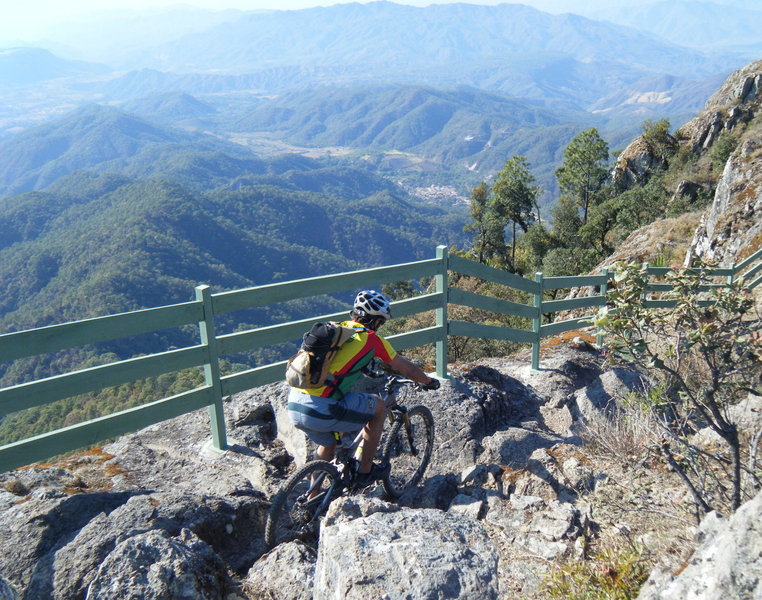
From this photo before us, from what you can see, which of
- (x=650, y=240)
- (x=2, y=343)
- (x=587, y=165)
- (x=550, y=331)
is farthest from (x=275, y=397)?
(x=587, y=165)

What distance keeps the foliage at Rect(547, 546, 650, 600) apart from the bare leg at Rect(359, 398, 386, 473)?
1.61 metres

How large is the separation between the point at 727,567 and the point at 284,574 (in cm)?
236

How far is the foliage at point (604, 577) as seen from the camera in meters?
2.90

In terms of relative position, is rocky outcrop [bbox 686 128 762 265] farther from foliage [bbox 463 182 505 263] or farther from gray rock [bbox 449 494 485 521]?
foliage [bbox 463 182 505 263]

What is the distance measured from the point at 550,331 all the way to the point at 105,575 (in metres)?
6.44

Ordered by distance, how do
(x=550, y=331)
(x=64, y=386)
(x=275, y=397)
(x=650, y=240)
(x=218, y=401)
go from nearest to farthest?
(x=64, y=386), (x=218, y=401), (x=275, y=397), (x=550, y=331), (x=650, y=240)

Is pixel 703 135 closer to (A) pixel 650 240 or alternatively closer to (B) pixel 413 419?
(A) pixel 650 240

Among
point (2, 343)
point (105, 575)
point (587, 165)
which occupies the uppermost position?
point (2, 343)

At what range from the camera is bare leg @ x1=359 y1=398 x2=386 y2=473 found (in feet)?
14.5

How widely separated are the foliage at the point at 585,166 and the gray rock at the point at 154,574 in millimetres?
47700

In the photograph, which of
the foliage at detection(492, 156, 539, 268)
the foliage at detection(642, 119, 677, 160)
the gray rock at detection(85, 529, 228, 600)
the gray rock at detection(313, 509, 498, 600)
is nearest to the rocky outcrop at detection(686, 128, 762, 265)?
the gray rock at detection(313, 509, 498, 600)

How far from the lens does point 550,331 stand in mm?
8023

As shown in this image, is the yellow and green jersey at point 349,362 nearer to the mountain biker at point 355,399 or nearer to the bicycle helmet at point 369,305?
the mountain biker at point 355,399

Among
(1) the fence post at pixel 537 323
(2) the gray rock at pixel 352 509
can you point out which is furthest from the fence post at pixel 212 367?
(1) the fence post at pixel 537 323
